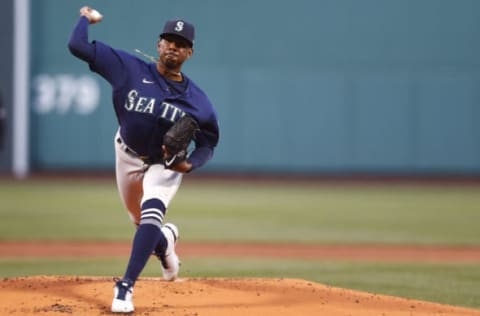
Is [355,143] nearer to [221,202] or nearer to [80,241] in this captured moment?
[221,202]

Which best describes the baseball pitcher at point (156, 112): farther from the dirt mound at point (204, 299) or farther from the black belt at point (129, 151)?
the dirt mound at point (204, 299)

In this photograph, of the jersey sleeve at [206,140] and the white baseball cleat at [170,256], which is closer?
the jersey sleeve at [206,140]

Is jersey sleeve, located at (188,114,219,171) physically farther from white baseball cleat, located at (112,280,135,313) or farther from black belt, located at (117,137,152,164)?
white baseball cleat, located at (112,280,135,313)

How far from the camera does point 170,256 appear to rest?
572 cm

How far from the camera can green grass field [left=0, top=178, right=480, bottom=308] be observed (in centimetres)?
739

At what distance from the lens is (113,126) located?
1888cm

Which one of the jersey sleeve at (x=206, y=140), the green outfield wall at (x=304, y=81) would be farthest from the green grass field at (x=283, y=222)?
the jersey sleeve at (x=206, y=140)

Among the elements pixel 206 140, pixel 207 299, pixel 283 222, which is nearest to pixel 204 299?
pixel 207 299

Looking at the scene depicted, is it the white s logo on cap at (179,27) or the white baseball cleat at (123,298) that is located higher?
the white s logo on cap at (179,27)

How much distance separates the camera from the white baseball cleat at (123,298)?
4668 mm

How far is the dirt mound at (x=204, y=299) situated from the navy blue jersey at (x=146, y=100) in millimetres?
772

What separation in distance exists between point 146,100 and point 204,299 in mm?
1148

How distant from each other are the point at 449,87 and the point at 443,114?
56 cm

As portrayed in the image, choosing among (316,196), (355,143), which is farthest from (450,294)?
(355,143)
